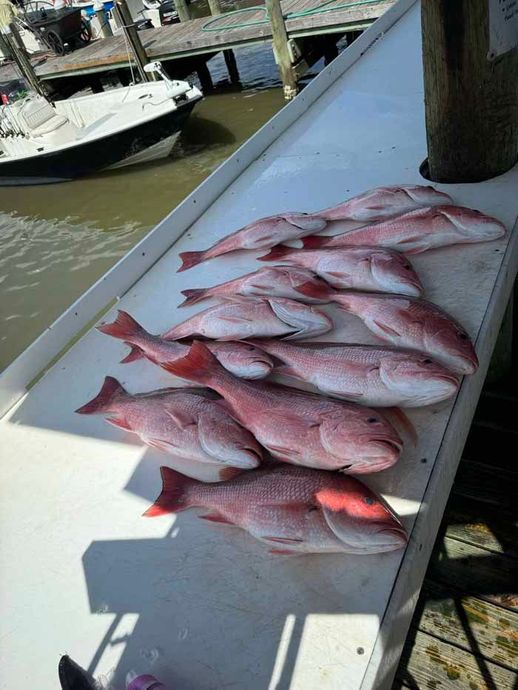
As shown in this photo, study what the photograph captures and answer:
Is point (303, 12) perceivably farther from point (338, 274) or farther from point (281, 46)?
point (338, 274)

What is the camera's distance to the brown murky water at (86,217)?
26.2 feet

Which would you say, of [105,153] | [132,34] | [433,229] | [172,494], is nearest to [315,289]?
[433,229]

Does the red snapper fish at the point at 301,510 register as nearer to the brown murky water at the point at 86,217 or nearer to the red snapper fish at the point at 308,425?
the red snapper fish at the point at 308,425

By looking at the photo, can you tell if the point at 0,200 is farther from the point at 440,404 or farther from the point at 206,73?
the point at 440,404

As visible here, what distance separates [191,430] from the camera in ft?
6.57

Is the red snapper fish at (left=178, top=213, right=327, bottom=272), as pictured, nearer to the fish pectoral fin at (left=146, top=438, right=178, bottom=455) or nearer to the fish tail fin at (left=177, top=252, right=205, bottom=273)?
the fish tail fin at (left=177, top=252, right=205, bottom=273)

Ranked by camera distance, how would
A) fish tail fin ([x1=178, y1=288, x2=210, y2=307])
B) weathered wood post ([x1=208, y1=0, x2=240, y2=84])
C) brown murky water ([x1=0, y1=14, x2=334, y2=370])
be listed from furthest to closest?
weathered wood post ([x1=208, y1=0, x2=240, y2=84]) → brown murky water ([x1=0, y1=14, x2=334, y2=370]) → fish tail fin ([x1=178, y1=288, x2=210, y2=307])

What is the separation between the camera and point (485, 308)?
232cm

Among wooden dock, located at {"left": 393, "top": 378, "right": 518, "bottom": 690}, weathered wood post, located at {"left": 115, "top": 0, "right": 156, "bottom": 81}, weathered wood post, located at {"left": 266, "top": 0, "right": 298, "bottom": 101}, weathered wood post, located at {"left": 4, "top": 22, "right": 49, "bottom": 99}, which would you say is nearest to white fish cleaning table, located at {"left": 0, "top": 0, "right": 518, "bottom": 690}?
wooden dock, located at {"left": 393, "top": 378, "right": 518, "bottom": 690}

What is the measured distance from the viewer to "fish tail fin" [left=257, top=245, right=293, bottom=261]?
293 cm

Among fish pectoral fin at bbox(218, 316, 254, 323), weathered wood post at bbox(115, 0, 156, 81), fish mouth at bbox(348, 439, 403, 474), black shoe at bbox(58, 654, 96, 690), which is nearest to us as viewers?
black shoe at bbox(58, 654, 96, 690)

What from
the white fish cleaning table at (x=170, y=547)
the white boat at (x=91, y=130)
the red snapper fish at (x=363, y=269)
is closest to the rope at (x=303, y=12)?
the white boat at (x=91, y=130)

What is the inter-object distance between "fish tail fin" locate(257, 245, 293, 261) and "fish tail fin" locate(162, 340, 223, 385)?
946mm

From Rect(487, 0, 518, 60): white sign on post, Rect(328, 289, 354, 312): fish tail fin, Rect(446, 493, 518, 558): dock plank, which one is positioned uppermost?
Rect(487, 0, 518, 60): white sign on post
